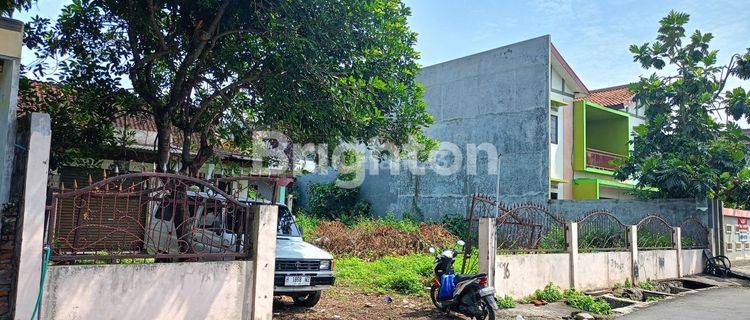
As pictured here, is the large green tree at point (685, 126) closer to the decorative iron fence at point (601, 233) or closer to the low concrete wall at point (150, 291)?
the decorative iron fence at point (601, 233)

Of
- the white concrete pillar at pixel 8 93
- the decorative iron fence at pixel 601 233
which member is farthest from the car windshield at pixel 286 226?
the decorative iron fence at pixel 601 233

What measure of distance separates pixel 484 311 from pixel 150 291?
4665 mm

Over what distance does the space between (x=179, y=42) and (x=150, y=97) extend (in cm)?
170

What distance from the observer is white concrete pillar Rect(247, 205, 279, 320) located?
6.81 metres

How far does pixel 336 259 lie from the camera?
1458cm

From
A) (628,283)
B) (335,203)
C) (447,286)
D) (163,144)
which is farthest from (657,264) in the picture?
(335,203)

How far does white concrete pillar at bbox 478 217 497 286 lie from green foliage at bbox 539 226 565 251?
2246 millimetres

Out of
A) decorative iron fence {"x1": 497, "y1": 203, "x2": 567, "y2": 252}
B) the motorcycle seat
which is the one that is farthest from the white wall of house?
the motorcycle seat

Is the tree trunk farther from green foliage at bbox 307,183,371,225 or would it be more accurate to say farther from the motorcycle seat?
green foliage at bbox 307,183,371,225

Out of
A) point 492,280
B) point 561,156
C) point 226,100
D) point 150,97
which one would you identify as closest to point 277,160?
point 226,100

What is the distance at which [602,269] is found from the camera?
12.1 meters

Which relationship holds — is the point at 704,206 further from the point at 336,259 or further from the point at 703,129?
the point at 336,259

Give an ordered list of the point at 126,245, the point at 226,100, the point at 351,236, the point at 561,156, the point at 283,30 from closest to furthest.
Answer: the point at 126,245, the point at 283,30, the point at 226,100, the point at 351,236, the point at 561,156

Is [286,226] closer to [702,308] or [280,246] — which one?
[280,246]
